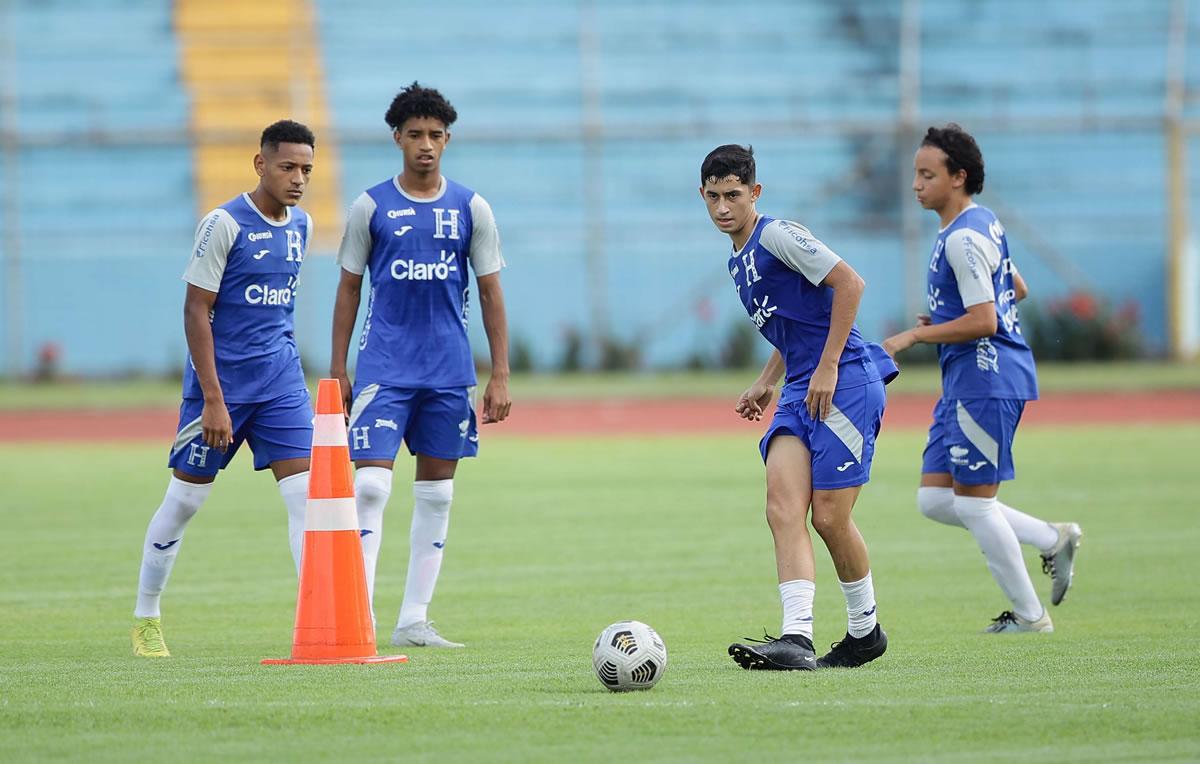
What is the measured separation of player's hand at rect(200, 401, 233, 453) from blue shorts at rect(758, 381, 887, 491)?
8.26ft

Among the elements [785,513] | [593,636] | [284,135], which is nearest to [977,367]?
[785,513]

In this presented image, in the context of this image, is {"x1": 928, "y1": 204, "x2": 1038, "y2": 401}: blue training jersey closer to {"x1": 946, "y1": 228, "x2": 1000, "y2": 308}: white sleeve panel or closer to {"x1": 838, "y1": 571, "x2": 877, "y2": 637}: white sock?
{"x1": 946, "y1": 228, "x2": 1000, "y2": 308}: white sleeve panel

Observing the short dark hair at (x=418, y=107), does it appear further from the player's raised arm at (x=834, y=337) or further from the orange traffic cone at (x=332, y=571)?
the player's raised arm at (x=834, y=337)

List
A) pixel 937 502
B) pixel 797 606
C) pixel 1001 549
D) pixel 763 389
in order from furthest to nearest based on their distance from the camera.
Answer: pixel 937 502 < pixel 1001 549 < pixel 763 389 < pixel 797 606

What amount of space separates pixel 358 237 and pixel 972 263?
9.75 ft

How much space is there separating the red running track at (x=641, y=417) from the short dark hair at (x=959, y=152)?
51.0ft

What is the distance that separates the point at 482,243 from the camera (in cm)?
888

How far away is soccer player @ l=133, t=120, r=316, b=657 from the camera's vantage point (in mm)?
8383

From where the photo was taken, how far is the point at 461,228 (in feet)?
28.9

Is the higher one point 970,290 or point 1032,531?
point 970,290

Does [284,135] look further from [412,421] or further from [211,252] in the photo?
[412,421]

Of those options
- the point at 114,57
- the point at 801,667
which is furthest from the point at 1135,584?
the point at 114,57

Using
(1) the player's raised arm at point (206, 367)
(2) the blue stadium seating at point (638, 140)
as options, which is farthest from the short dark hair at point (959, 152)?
(2) the blue stadium seating at point (638, 140)

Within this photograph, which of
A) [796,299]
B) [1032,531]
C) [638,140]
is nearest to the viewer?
[796,299]
